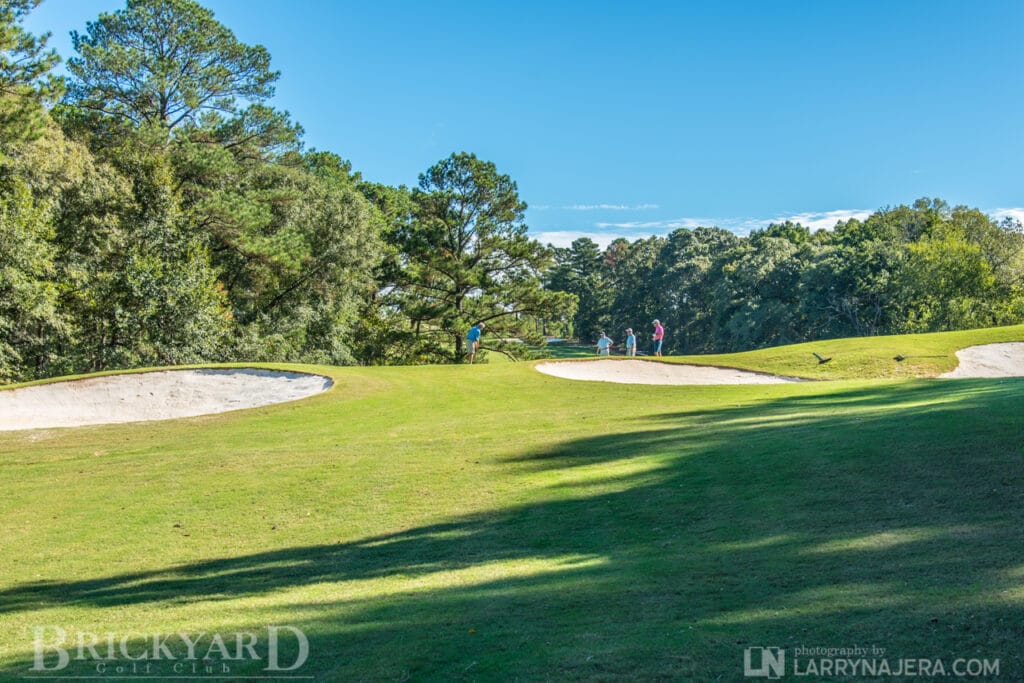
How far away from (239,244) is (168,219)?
12.6 ft

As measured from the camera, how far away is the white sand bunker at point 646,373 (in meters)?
23.3

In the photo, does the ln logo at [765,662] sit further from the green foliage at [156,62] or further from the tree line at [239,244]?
the green foliage at [156,62]

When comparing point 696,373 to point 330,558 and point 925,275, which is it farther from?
point 925,275

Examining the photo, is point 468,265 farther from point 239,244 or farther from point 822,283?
point 822,283

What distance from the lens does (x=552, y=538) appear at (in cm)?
754

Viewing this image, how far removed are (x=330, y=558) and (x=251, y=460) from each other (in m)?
5.72

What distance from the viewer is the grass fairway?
453 centimetres

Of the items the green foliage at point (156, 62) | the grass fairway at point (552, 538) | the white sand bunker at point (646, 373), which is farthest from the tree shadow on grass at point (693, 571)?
the green foliage at point (156, 62)

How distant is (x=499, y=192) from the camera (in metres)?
50.1

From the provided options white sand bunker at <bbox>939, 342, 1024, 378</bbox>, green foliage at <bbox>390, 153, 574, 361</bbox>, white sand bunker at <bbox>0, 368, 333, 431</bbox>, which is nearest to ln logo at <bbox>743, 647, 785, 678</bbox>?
white sand bunker at <bbox>0, 368, 333, 431</bbox>

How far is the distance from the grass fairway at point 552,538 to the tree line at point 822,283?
45.8m

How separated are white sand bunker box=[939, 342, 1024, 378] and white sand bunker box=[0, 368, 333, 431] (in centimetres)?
1951

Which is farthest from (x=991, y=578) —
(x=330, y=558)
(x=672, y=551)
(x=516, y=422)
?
(x=516, y=422)

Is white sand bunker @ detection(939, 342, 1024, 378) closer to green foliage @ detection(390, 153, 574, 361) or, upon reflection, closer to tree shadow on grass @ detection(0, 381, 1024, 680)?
tree shadow on grass @ detection(0, 381, 1024, 680)
